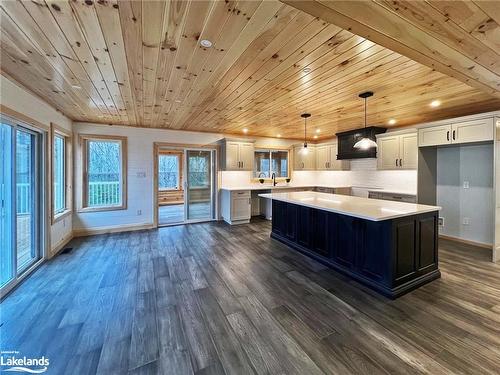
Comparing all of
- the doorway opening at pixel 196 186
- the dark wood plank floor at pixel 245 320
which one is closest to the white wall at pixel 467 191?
the dark wood plank floor at pixel 245 320

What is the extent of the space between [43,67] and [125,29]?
1.38m

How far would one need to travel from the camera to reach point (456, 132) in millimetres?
3865

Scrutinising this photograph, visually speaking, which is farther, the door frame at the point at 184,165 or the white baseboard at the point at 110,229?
the door frame at the point at 184,165

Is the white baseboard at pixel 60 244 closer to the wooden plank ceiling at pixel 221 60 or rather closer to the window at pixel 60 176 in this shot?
the window at pixel 60 176

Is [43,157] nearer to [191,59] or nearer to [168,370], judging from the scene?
[191,59]

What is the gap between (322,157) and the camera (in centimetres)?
696

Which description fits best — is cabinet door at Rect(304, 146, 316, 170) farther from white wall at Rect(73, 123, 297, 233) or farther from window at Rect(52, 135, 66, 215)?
window at Rect(52, 135, 66, 215)

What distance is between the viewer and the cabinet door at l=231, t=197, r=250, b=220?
582 centimetres

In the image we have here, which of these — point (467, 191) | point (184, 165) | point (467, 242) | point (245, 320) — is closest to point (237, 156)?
point (184, 165)

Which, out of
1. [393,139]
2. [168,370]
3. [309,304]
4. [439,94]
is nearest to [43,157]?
[168,370]

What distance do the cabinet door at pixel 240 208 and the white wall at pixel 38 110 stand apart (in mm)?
3448

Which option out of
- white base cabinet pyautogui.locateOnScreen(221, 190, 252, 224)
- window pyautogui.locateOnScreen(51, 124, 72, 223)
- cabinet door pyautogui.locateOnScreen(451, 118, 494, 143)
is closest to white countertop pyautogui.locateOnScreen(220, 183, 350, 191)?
white base cabinet pyautogui.locateOnScreen(221, 190, 252, 224)

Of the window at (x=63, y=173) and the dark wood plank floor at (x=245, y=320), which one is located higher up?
the window at (x=63, y=173)

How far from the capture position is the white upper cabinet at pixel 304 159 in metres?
7.04
